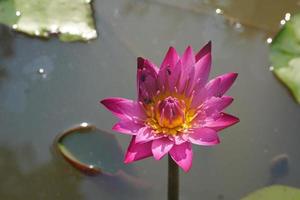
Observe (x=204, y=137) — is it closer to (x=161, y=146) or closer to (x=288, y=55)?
(x=161, y=146)

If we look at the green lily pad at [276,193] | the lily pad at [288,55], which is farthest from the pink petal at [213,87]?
the lily pad at [288,55]

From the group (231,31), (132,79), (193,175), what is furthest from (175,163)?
(231,31)

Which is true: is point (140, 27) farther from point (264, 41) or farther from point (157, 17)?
point (264, 41)

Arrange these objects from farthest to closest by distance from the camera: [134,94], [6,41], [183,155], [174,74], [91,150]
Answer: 1. [6,41]
2. [134,94]
3. [91,150]
4. [174,74]
5. [183,155]

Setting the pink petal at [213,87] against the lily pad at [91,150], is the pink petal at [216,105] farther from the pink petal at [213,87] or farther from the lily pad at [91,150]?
the lily pad at [91,150]

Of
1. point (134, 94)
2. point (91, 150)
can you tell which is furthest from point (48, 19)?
point (91, 150)

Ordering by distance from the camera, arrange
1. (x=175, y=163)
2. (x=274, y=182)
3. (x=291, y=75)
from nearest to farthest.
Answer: (x=175, y=163)
(x=274, y=182)
(x=291, y=75)
